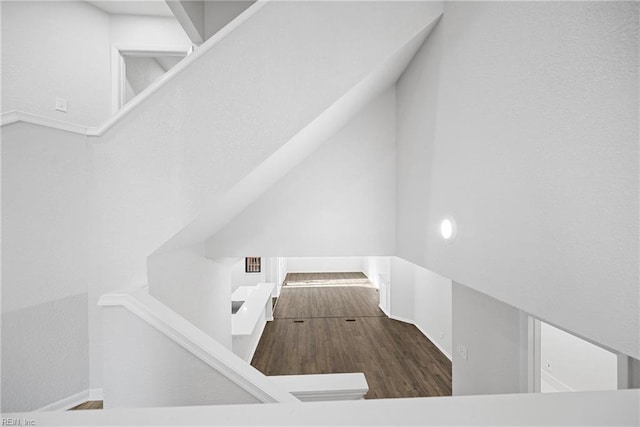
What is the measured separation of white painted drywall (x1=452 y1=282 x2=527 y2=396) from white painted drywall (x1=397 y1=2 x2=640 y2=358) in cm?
124

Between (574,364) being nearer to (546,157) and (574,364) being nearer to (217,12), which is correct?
(546,157)

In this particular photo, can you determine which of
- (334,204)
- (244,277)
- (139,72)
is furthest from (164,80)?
(244,277)

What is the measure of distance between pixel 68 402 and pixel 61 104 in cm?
258

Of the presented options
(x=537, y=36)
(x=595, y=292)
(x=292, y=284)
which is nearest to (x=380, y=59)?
(x=537, y=36)

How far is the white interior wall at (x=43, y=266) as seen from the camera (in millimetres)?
1717

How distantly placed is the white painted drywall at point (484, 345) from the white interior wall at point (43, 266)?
9.82 feet

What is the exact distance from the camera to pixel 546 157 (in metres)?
1.18

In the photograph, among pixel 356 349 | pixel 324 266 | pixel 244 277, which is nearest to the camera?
pixel 356 349

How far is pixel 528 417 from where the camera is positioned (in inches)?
25.7

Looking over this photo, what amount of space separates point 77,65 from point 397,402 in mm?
3957

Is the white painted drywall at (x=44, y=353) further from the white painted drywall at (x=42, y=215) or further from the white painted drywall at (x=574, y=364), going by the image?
the white painted drywall at (x=574, y=364)

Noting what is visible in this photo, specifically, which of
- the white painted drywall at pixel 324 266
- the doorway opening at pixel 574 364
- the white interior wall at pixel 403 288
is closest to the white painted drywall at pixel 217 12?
the doorway opening at pixel 574 364

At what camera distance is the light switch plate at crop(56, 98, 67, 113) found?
3.05 meters

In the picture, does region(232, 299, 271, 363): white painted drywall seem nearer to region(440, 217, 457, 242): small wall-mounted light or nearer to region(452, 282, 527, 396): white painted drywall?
region(452, 282, 527, 396): white painted drywall
